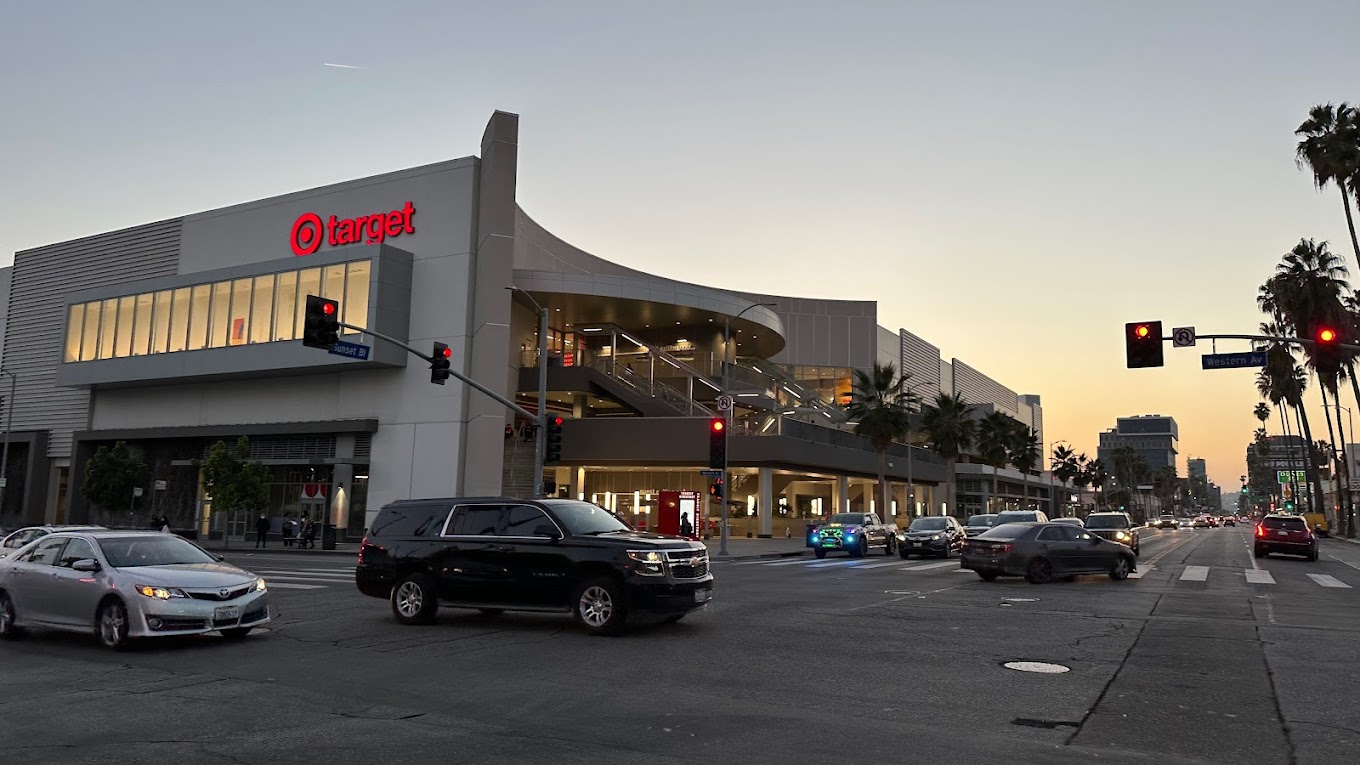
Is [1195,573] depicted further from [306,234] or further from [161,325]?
[161,325]

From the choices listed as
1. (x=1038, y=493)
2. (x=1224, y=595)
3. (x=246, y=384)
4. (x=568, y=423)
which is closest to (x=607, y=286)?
(x=568, y=423)

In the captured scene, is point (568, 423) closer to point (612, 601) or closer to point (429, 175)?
point (429, 175)

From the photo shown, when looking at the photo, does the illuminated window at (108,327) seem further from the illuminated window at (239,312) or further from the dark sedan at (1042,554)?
the dark sedan at (1042,554)

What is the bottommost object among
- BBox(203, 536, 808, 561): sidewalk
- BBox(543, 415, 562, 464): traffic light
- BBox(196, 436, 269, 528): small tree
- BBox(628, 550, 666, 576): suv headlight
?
BBox(203, 536, 808, 561): sidewalk

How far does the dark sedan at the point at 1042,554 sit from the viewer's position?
862 inches

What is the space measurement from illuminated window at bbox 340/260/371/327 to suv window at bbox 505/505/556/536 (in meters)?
32.5

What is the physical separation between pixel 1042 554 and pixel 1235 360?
863cm

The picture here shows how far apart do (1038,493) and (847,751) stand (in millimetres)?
139329

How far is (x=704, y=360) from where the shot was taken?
59438 mm

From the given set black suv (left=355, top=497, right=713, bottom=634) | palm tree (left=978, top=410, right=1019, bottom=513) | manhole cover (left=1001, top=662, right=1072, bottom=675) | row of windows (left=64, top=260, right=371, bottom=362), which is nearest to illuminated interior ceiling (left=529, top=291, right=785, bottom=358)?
row of windows (left=64, top=260, right=371, bottom=362)

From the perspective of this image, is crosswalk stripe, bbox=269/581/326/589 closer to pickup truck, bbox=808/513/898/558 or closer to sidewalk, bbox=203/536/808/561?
sidewalk, bbox=203/536/808/561

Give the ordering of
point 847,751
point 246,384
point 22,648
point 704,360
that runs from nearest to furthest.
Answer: point 847,751
point 22,648
point 246,384
point 704,360

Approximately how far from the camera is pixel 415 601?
1383 centimetres

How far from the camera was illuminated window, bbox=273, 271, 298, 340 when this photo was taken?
4506cm
